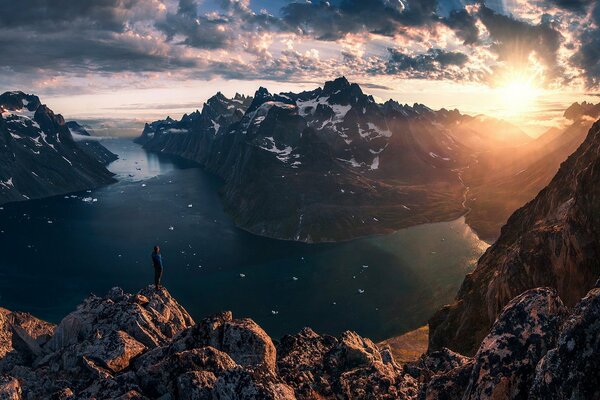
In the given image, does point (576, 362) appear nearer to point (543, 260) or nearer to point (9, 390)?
point (9, 390)

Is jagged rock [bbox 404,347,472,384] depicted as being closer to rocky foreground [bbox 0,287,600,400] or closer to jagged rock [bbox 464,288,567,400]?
rocky foreground [bbox 0,287,600,400]

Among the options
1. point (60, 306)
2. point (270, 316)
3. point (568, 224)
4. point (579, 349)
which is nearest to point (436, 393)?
point (579, 349)

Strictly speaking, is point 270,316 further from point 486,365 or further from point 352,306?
point 486,365

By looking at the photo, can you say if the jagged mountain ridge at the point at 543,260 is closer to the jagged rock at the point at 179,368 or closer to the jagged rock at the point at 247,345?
the jagged rock at the point at 247,345

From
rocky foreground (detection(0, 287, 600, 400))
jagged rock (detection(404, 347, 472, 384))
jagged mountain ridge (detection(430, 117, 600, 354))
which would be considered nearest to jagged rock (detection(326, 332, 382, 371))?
rocky foreground (detection(0, 287, 600, 400))

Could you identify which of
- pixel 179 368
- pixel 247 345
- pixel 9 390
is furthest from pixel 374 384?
pixel 9 390
